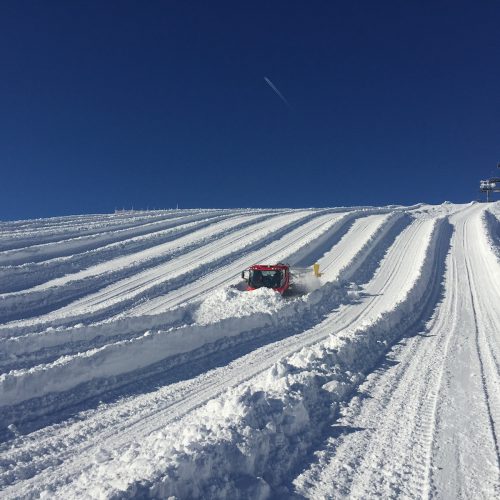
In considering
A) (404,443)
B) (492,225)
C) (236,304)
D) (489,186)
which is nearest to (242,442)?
(404,443)

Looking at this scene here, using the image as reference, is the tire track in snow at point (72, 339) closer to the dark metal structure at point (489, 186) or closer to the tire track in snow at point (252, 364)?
the tire track in snow at point (252, 364)

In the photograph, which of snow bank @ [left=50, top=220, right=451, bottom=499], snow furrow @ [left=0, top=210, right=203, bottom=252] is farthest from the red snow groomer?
snow furrow @ [left=0, top=210, right=203, bottom=252]

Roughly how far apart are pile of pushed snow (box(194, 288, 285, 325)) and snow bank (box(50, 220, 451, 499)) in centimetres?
450

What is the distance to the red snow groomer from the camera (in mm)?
16281

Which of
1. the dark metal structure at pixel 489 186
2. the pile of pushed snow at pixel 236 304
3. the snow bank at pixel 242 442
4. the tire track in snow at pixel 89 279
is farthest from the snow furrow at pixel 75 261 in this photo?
the dark metal structure at pixel 489 186

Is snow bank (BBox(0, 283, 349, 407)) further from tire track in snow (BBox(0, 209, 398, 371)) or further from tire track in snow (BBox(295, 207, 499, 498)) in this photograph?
tire track in snow (BBox(295, 207, 499, 498))

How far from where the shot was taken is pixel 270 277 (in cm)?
1645

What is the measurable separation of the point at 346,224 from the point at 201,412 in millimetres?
27441

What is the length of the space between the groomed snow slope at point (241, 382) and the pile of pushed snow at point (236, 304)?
8 cm

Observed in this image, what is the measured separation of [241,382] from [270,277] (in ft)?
26.3

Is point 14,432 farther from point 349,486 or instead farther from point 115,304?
point 115,304

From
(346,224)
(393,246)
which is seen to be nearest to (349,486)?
(393,246)

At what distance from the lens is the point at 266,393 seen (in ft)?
22.5

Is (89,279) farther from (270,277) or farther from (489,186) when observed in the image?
(489,186)
